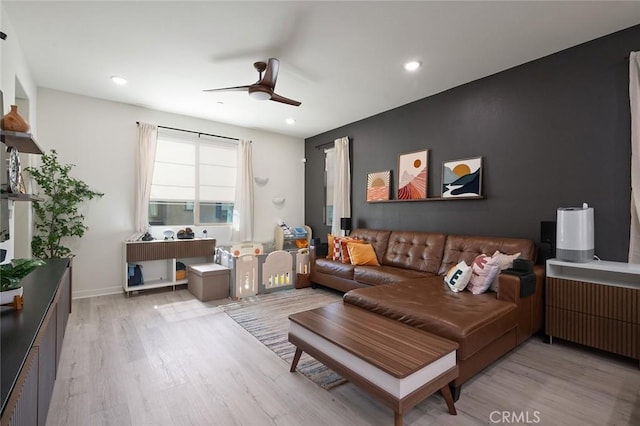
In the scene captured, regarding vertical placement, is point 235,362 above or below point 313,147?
below

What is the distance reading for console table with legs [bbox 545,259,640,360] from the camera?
225cm

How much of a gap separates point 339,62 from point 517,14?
1559 mm

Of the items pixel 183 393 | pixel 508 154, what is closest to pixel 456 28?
pixel 508 154

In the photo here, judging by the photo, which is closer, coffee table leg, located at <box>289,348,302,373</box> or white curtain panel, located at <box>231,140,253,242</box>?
coffee table leg, located at <box>289,348,302,373</box>

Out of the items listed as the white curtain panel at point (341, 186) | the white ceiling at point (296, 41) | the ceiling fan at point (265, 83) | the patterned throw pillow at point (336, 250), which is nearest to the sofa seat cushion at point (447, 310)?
the patterned throw pillow at point (336, 250)

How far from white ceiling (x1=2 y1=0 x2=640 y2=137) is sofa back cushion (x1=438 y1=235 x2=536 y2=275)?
1.86 metres

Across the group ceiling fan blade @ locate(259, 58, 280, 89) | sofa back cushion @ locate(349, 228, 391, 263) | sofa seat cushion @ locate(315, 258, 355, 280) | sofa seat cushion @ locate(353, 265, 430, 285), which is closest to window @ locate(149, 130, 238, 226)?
sofa seat cushion @ locate(315, 258, 355, 280)

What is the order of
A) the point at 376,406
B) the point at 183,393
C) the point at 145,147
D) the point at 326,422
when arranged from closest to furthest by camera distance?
the point at 326,422 → the point at 376,406 → the point at 183,393 → the point at 145,147

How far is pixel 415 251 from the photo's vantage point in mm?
3771

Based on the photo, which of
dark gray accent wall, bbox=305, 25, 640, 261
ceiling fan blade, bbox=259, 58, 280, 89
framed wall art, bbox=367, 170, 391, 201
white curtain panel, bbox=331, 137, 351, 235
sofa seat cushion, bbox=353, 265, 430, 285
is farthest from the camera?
white curtain panel, bbox=331, 137, 351, 235

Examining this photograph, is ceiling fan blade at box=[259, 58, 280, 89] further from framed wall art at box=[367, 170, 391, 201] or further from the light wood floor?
the light wood floor

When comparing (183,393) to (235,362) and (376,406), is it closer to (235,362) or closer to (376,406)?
(235,362)

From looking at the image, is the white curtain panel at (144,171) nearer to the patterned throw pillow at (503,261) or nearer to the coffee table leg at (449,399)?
the coffee table leg at (449,399)

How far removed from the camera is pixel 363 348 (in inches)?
67.6
